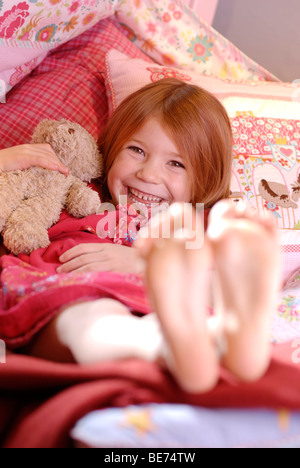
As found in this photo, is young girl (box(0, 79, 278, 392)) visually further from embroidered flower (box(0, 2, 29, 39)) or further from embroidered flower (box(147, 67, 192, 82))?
embroidered flower (box(0, 2, 29, 39))

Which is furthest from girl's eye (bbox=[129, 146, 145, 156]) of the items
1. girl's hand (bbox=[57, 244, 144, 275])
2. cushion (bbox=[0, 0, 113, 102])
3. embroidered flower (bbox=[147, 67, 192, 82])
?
cushion (bbox=[0, 0, 113, 102])

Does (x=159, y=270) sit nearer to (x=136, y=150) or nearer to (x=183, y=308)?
(x=183, y=308)

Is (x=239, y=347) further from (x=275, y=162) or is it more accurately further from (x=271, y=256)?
(x=275, y=162)

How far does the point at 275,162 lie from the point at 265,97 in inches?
11.5

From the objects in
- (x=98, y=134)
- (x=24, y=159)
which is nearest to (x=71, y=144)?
(x=24, y=159)

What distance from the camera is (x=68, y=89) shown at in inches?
58.7

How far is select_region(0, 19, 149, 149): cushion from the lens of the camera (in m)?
1.40

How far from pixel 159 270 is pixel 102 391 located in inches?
7.1

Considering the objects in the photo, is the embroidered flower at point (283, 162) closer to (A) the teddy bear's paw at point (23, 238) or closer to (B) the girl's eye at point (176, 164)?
(B) the girl's eye at point (176, 164)

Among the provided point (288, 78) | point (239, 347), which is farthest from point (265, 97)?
point (239, 347)

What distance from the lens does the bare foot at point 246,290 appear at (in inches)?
21.3

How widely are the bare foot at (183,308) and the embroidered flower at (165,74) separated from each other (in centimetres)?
102

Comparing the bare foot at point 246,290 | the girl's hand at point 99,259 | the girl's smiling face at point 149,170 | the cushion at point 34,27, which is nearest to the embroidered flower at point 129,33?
the cushion at point 34,27

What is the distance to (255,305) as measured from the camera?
54 centimetres
